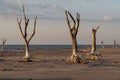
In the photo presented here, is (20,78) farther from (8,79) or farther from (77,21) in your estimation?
(77,21)

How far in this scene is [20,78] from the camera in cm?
2102

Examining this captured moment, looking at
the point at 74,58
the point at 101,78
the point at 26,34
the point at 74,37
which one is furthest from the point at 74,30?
the point at 101,78

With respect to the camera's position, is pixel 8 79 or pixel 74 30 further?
pixel 74 30

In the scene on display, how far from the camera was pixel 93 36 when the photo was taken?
45.9 m

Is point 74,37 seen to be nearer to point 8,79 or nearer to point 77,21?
point 77,21

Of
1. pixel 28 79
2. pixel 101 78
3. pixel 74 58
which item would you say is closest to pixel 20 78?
pixel 28 79

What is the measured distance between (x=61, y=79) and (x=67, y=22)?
17892 millimetres

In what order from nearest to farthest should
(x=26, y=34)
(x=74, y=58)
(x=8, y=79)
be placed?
(x=8, y=79), (x=74, y=58), (x=26, y=34)

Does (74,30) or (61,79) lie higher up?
(74,30)

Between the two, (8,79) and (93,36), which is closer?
(8,79)

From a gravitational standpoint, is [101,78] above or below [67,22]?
below

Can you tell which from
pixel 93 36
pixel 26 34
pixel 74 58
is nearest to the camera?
pixel 74 58

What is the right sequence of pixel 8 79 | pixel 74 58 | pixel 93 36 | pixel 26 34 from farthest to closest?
pixel 93 36 < pixel 26 34 < pixel 74 58 < pixel 8 79

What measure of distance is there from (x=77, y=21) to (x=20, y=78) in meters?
17.6
